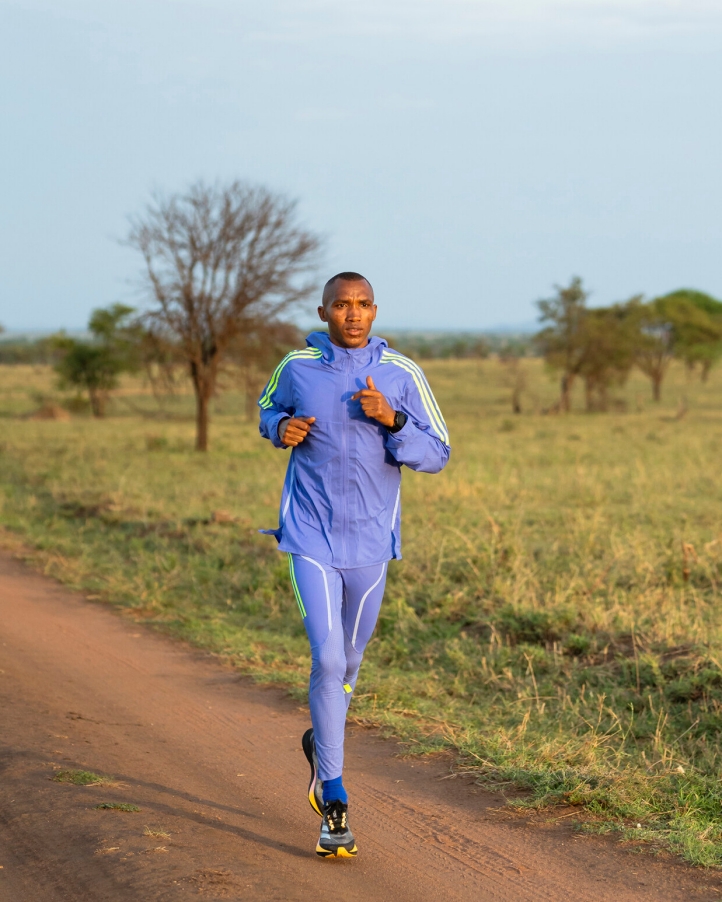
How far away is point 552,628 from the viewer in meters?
6.79

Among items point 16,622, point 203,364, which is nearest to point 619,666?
point 16,622

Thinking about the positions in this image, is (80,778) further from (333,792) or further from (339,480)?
(339,480)

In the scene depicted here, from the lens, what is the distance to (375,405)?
3.31 meters

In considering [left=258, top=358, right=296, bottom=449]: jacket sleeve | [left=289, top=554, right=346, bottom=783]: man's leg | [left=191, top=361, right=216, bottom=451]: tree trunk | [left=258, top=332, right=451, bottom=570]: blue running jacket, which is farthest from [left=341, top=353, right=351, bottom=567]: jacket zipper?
[left=191, top=361, right=216, bottom=451]: tree trunk

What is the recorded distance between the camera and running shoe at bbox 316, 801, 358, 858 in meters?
3.39

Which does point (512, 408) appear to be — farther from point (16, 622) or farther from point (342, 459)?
point (342, 459)

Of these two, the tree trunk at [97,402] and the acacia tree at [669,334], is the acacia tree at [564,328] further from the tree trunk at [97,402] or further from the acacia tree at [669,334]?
the tree trunk at [97,402]

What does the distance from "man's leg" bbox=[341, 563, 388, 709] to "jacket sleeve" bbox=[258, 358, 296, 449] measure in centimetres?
54

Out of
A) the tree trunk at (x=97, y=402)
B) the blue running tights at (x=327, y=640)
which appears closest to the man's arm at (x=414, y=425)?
the blue running tights at (x=327, y=640)

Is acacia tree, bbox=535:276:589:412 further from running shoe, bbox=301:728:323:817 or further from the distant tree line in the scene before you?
running shoe, bbox=301:728:323:817

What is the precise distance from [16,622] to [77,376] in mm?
32239

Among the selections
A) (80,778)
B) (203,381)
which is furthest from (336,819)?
(203,381)

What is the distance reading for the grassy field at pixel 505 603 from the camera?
14.7ft

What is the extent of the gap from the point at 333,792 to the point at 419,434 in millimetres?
1261
